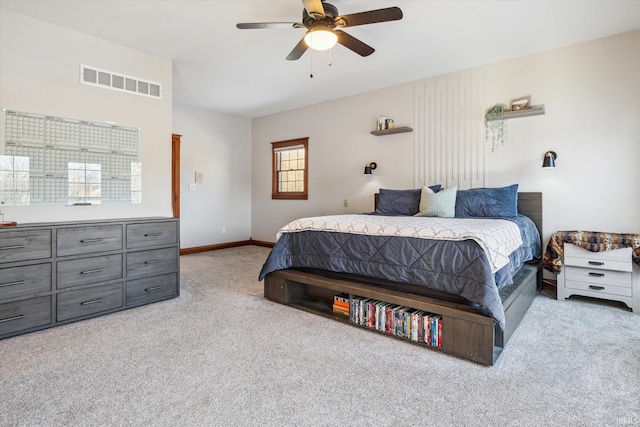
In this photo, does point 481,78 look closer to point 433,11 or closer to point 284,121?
point 433,11

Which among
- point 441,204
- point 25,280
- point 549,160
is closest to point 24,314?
point 25,280

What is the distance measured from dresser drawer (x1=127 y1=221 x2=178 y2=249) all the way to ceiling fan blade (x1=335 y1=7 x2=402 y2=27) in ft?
8.11

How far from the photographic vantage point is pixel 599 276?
3.14 metres

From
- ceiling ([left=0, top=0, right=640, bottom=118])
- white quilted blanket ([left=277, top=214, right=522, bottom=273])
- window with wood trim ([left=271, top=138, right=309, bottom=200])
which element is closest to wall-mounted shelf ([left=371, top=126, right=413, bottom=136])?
ceiling ([left=0, top=0, right=640, bottom=118])

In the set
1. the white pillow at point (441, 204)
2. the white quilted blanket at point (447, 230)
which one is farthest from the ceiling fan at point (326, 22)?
the white pillow at point (441, 204)

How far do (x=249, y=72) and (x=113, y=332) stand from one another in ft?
11.1

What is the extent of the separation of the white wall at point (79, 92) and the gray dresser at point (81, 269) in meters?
0.46

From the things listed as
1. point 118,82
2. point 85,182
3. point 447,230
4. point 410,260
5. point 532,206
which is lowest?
point 410,260

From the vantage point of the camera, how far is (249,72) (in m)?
4.35

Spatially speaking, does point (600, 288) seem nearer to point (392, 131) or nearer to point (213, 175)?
point (392, 131)

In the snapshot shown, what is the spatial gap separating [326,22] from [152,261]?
8.83 feet

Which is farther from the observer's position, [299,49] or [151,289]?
[151,289]

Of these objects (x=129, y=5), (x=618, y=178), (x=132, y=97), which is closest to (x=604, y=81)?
(x=618, y=178)

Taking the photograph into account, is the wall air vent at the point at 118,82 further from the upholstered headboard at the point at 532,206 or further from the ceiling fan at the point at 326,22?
the upholstered headboard at the point at 532,206
